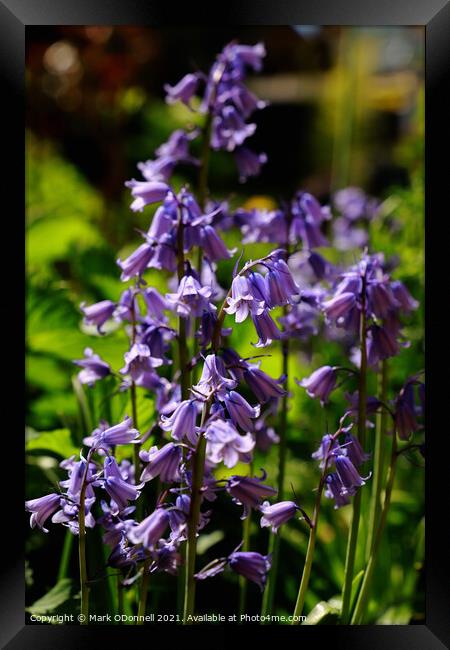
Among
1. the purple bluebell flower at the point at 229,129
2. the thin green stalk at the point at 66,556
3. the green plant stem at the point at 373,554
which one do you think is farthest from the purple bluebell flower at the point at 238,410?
the purple bluebell flower at the point at 229,129

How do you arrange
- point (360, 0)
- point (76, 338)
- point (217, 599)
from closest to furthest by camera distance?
point (360, 0)
point (217, 599)
point (76, 338)

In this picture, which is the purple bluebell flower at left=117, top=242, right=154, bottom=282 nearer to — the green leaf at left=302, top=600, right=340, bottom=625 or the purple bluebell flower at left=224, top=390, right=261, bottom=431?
the purple bluebell flower at left=224, top=390, right=261, bottom=431

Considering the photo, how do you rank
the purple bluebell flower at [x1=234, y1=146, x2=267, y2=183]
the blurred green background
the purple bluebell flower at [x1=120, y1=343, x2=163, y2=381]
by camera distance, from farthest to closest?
the blurred green background
the purple bluebell flower at [x1=234, y1=146, x2=267, y2=183]
the purple bluebell flower at [x1=120, y1=343, x2=163, y2=381]

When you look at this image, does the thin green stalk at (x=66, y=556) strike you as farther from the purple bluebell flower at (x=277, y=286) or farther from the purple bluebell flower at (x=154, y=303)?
the purple bluebell flower at (x=277, y=286)

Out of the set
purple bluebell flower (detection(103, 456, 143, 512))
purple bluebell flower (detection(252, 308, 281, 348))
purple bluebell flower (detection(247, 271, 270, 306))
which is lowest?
purple bluebell flower (detection(103, 456, 143, 512))

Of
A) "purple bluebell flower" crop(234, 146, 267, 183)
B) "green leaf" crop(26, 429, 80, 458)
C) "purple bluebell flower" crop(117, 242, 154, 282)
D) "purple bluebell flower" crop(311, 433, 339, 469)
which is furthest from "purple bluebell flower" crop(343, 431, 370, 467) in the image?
"purple bluebell flower" crop(234, 146, 267, 183)

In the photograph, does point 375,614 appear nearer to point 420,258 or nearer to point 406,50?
point 420,258
